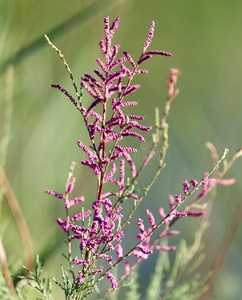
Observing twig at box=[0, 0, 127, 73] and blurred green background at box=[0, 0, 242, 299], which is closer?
twig at box=[0, 0, 127, 73]

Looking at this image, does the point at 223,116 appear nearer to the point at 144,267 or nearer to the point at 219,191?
the point at 219,191

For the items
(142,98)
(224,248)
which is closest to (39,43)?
(224,248)

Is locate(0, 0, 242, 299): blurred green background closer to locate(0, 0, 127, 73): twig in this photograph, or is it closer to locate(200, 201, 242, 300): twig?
locate(0, 0, 127, 73): twig

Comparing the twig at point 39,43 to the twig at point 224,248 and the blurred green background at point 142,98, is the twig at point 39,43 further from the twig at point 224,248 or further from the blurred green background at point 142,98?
the twig at point 224,248

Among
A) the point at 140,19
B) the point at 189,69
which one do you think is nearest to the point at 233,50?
the point at 189,69

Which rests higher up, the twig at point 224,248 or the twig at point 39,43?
the twig at point 39,43

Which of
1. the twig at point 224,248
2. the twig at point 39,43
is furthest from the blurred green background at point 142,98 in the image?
the twig at point 224,248

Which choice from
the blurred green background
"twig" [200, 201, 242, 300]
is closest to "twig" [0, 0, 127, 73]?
the blurred green background

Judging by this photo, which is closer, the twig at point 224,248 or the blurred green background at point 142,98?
the twig at point 224,248
